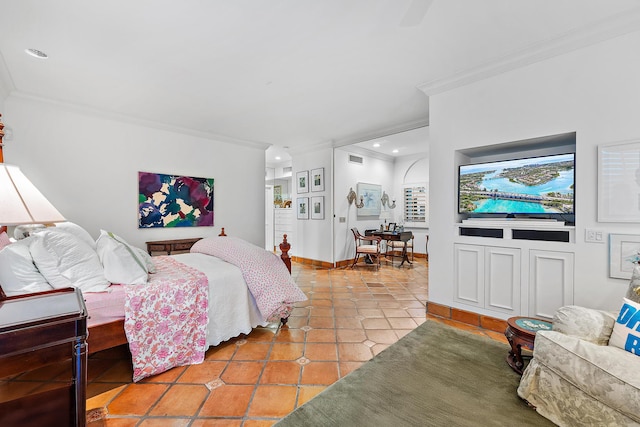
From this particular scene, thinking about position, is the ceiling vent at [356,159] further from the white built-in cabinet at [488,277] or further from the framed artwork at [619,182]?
the framed artwork at [619,182]

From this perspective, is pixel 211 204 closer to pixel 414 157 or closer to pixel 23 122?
pixel 23 122

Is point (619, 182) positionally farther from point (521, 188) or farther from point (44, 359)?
point (44, 359)

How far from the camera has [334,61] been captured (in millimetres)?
2607

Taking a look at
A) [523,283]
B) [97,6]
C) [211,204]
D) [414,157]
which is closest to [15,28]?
[97,6]

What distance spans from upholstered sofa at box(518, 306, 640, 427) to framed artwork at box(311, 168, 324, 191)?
15.1ft

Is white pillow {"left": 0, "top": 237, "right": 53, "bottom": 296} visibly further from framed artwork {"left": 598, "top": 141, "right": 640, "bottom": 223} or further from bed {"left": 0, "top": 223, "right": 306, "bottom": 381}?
framed artwork {"left": 598, "top": 141, "right": 640, "bottom": 223}

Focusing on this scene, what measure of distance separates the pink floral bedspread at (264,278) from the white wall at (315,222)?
2.98 metres

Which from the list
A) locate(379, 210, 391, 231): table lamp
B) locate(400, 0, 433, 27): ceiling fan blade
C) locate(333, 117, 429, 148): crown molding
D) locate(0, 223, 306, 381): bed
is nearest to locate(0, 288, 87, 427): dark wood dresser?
locate(0, 223, 306, 381): bed

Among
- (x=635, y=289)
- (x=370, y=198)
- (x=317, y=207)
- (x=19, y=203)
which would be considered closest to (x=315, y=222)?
(x=317, y=207)

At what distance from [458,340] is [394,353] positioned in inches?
26.3

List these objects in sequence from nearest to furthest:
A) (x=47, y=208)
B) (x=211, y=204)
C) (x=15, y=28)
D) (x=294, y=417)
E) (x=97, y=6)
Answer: (x=47, y=208) → (x=294, y=417) → (x=97, y=6) → (x=15, y=28) → (x=211, y=204)

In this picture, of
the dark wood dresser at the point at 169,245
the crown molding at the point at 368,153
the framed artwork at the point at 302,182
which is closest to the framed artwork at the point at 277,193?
the framed artwork at the point at 302,182

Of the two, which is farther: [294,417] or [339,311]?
[339,311]

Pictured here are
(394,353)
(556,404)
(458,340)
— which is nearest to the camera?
(556,404)
